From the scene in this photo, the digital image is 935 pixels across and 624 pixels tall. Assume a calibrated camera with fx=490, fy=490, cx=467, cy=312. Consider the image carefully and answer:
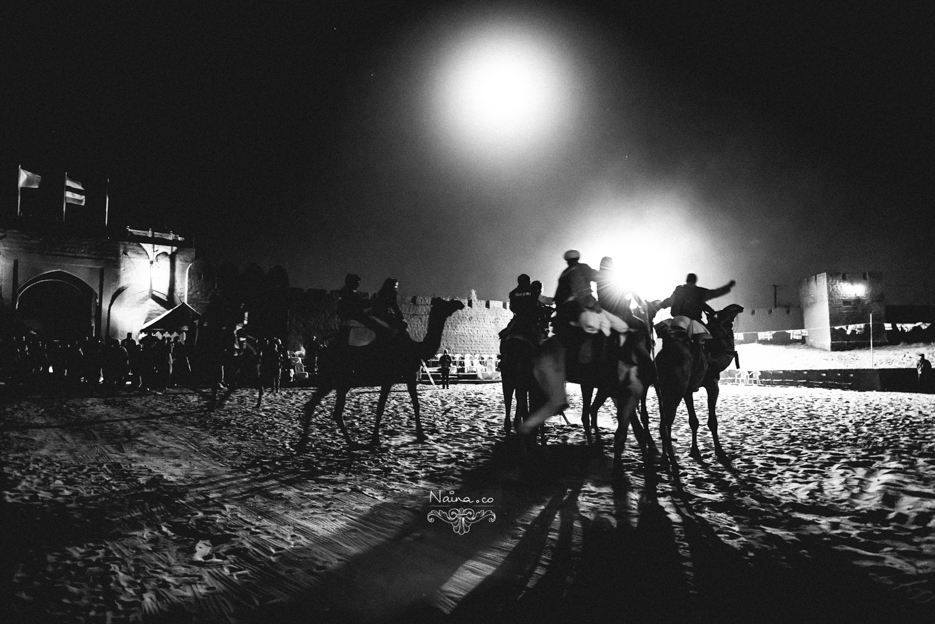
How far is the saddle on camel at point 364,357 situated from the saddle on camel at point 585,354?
70.5 inches

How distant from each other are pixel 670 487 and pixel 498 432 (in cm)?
368

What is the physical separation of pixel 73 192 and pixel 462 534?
112 feet

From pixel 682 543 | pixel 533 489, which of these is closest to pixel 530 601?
pixel 682 543

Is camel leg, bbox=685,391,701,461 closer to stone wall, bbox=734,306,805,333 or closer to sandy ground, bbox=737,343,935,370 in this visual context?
sandy ground, bbox=737,343,935,370

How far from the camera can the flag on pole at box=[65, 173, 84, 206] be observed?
2730 centimetres

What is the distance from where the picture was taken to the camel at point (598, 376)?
4934 mm

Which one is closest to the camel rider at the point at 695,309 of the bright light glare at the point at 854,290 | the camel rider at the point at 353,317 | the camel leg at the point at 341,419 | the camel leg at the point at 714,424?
the camel leg at the point at 714,424

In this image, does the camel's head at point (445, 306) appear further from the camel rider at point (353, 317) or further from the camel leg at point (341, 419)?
the camel leg at point (341, 419)

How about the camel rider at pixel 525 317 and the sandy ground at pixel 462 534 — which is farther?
the camel rider at pixel 525 317

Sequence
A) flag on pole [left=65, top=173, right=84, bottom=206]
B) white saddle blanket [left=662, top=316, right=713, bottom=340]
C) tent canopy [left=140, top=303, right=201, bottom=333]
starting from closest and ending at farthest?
1. white saddle blanket [left=662, top=316, right=713, bottom=340]
2. tent canopy [left=140, top=303, right=201, bottom=333]
3. flag on pole [left=65, top=173, right=84, bottom=206]

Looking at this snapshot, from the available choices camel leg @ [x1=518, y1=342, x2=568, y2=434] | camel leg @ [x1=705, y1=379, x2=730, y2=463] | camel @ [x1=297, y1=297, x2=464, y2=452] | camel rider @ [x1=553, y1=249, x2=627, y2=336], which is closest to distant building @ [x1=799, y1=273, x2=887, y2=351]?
camel leg @ [x1=705, y1=379, x2=730, y2=463]

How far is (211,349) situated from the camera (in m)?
Answer: 11.6

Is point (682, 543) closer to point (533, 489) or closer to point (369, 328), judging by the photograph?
point (533, 489)

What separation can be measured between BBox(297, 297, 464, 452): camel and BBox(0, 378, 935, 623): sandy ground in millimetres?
545
